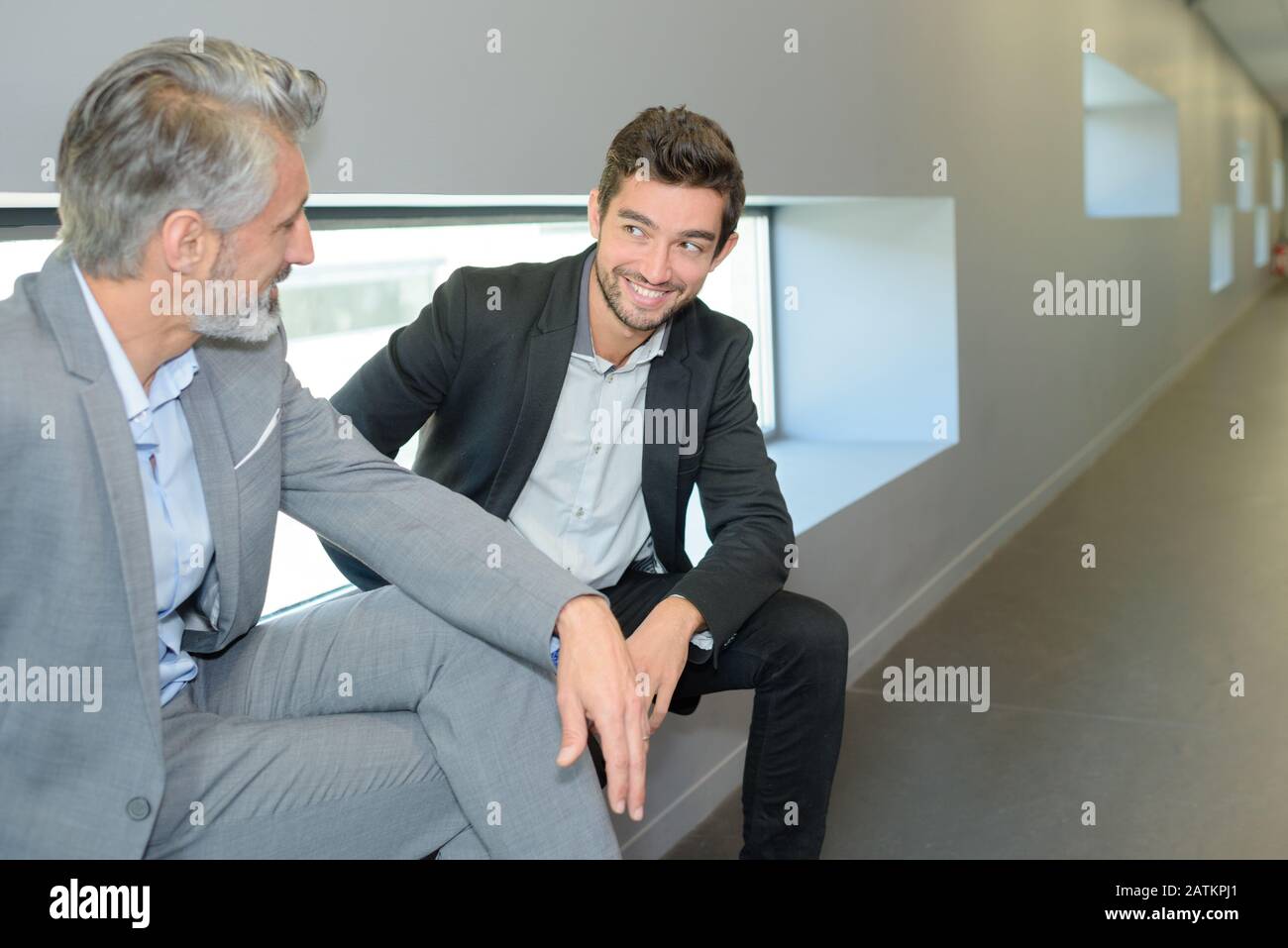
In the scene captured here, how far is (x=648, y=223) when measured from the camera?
1.89 m

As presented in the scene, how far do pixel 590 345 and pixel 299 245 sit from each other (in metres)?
0.71

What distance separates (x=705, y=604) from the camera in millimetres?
1735

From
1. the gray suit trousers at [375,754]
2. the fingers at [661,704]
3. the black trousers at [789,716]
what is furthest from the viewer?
the black trousers at [789,716]

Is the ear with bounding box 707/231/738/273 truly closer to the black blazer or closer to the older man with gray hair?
the black blazer

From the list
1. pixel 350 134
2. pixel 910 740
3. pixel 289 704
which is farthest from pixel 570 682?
pixel 910 740

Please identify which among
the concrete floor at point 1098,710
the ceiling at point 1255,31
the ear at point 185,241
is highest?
the ceiling at point 1255,31

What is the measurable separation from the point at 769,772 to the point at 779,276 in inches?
98.8

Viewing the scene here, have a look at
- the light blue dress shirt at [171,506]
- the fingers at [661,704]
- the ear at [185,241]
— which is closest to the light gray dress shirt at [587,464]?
the fingers at [661,704]

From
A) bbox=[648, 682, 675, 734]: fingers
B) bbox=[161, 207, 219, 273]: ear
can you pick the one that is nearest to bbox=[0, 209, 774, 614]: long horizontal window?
bbox=[161, 207, 219, 273]: ear

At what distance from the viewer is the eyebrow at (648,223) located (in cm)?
189

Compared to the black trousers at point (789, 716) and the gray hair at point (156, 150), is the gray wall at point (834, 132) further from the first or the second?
the black trousers at point (789, 716)

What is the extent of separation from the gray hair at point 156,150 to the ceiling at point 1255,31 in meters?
8.99

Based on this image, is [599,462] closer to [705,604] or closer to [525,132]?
[705,604]

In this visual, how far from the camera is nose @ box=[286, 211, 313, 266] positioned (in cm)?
135
